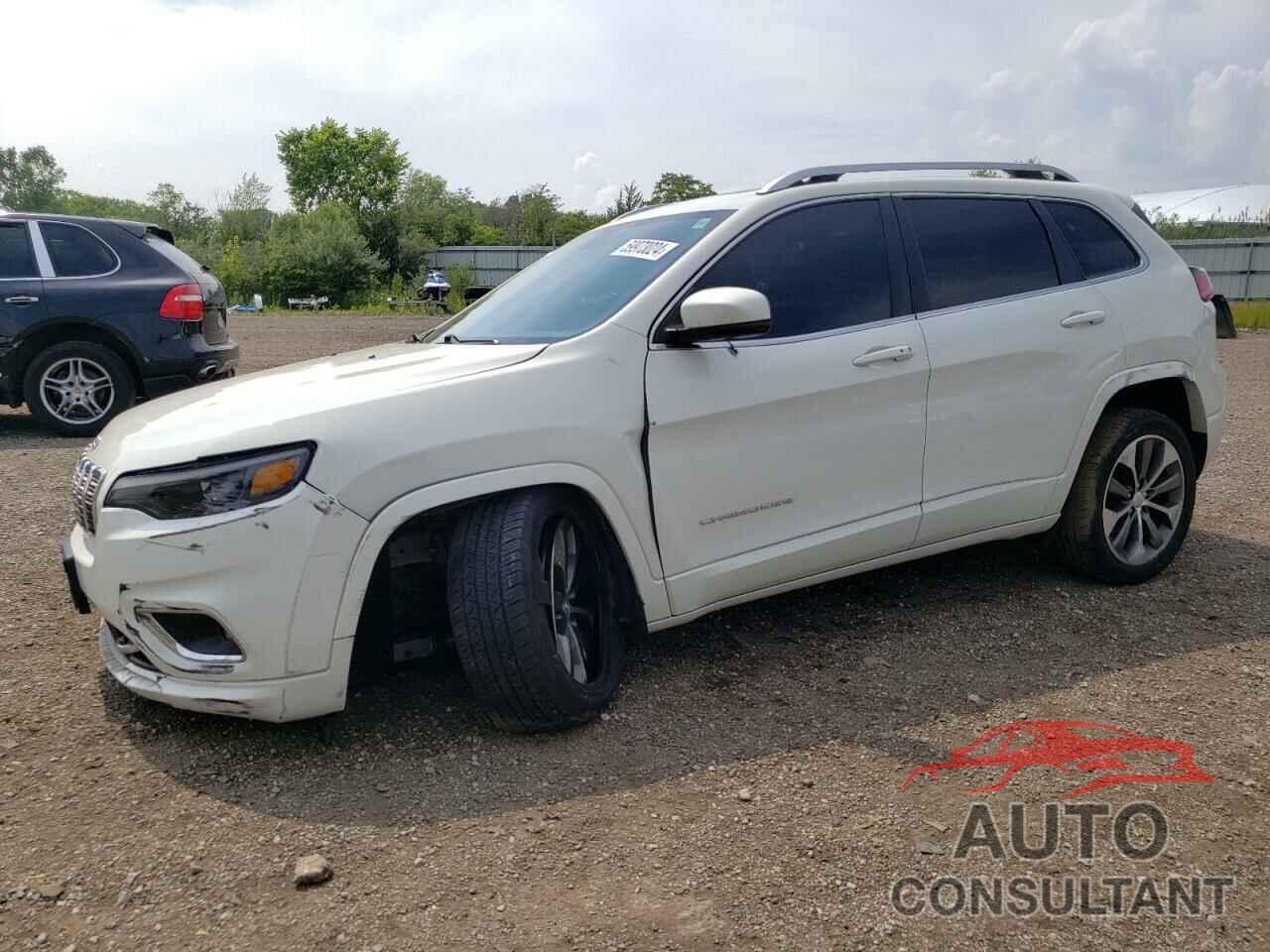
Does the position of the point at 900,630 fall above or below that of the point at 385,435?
below

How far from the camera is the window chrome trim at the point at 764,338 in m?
3.35

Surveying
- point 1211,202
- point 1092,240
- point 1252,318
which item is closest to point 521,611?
point 1092,240

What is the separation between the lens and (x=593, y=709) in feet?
10.3

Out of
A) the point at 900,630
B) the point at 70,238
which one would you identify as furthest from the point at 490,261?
the point at 900,630

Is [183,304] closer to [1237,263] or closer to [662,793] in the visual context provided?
[662,793]

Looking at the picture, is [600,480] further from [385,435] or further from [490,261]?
[490,261]

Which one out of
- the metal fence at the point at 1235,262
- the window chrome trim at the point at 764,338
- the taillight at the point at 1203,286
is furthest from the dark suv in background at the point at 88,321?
the metal fence at the point at 1235,262

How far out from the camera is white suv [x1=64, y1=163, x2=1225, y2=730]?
285 cm

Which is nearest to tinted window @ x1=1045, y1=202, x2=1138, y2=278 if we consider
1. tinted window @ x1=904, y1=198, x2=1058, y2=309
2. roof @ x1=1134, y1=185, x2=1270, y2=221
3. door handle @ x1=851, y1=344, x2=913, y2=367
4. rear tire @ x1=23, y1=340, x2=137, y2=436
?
tinted window @ x1=904, y1=198, x2=1058, y2=309

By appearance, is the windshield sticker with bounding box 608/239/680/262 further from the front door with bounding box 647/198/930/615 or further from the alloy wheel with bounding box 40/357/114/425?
the alloy wheel with bounding box 40/357/114/425

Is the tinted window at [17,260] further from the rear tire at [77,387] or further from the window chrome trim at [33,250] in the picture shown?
the rear tire at [77,387]

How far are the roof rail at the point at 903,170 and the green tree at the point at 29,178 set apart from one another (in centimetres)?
10433

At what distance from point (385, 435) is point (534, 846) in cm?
117

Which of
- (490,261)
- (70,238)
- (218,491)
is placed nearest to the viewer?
(218,491)
